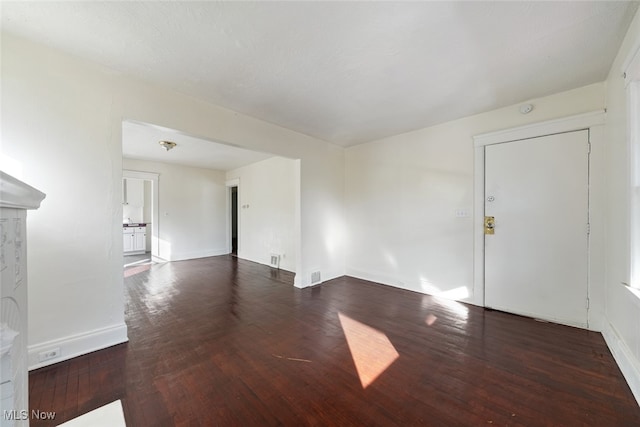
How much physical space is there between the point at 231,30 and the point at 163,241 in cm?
588

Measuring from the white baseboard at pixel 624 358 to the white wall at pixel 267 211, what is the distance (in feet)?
14.3

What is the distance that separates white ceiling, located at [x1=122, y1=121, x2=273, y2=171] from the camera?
3.99m

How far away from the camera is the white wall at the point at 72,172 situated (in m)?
1.90

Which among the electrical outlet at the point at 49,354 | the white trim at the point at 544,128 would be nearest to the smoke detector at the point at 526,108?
the white trim at the point at 544,128

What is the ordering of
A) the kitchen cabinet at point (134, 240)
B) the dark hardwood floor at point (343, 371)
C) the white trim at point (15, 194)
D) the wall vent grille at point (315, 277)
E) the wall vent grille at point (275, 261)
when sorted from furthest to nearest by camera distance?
the kitchen cabinet at point (134, 240) → the wall vent grille at point (275, 261) → the wall vent grille at point (315, 277) → the dark hardwood floor at point (343, 371) → the white trim at point (15, 194)

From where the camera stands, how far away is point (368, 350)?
7.15ft

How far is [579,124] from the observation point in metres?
2.56

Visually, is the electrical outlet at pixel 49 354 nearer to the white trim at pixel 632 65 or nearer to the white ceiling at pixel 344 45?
the white ceiling at pixel 344 45

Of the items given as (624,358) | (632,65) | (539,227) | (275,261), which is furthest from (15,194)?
(275,261)

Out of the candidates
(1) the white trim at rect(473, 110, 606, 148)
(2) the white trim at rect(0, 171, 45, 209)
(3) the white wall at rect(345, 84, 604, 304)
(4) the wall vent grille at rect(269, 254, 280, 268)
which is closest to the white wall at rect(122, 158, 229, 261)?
(4) the wall vent grille at rect(269, 254, 280, 268)

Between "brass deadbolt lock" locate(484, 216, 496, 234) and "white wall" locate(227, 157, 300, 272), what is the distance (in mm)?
3225

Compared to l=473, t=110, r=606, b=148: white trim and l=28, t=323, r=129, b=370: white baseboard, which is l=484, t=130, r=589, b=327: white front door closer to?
l=473, t=110, r=606, b=148: white trim

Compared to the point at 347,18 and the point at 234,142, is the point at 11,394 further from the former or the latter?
the point at 234,142

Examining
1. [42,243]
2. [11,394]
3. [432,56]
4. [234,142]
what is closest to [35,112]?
[42,243]
